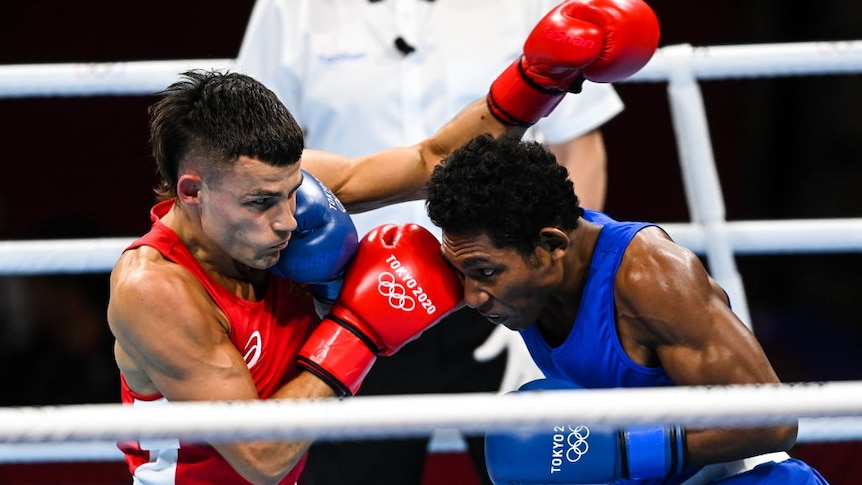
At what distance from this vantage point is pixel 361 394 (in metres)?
2.26

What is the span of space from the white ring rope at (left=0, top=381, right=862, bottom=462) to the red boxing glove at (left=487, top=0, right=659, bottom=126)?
78 cm

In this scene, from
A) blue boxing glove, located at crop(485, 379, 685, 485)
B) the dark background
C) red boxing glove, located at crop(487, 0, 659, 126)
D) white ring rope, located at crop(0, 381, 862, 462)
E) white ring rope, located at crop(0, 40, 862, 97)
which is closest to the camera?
white ring rope, located at crop(0, 381, 862, 462)

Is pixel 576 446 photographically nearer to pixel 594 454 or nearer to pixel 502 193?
pixel 594 454

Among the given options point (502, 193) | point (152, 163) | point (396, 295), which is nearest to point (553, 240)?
point (502, 193)

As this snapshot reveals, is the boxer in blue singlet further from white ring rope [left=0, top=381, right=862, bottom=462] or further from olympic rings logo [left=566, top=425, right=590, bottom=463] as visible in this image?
white ring rope [left=0, top=381, right=862, bottom=462]

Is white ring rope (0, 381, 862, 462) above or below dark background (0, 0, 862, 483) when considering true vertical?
above

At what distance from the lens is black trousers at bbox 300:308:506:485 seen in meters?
2.19

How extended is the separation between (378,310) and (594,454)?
37cm

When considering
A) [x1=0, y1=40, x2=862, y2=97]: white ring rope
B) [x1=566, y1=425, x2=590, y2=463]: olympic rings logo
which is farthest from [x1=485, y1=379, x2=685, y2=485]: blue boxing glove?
[x1=0, y1=40, x2=862, y2=97]: white ring rope

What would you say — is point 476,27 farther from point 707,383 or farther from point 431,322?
point 707,383

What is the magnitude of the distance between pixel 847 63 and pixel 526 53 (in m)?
0.70

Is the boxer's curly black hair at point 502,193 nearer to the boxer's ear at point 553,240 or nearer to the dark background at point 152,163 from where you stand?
the boxer's ear at point 553,240

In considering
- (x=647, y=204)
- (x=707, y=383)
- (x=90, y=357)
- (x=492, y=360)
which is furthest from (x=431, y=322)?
(x=647, y=204)

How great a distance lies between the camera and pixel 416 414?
107 cm
